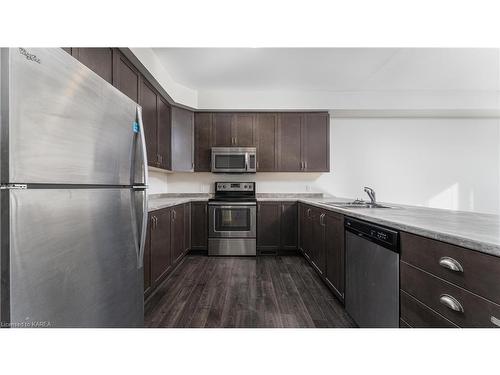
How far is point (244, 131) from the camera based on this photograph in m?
3.74

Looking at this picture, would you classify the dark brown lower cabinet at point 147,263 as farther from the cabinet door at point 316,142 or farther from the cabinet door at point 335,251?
the cabinet door at point 316,142

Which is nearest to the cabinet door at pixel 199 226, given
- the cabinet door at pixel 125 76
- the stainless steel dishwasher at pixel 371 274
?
the cabinet door at pixel 125 76

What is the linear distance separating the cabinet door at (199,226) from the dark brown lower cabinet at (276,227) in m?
0.88

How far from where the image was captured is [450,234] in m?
0.86

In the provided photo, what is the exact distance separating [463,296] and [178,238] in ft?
9.21

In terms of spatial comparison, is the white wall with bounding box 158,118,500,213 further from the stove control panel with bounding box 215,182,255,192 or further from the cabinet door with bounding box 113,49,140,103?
the cabinet door with bounding box 113,49,140,103

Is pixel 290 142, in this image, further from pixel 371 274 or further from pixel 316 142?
pixel 371 274

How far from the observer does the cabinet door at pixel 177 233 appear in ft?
9.09

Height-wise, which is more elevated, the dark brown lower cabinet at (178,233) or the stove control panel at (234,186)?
the stove control panel at (234,186)

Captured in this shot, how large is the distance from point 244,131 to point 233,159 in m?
0.53

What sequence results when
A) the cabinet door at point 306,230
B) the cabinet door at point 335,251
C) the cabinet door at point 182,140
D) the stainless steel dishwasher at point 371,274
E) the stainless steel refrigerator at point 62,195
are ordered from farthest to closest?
the cabinet door at point 182,140 → the cabinet door at point 306,230 → the cabinet door at point 335,251 → the stainless steel dishwasher at point 371,274 → the stainless steel refrigerator at point 62,195

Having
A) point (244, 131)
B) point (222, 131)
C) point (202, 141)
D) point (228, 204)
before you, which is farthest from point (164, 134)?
point (228, 204)
